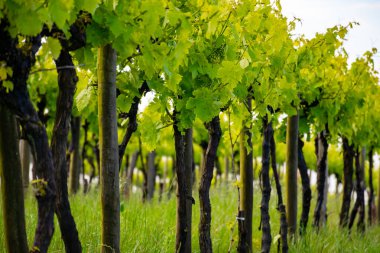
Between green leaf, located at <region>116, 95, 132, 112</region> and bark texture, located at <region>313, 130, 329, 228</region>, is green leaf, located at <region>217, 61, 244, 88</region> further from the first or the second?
bark texture, located at <region>313, 130, 329, 228</region>

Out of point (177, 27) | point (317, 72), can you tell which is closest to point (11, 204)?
point (177, 27)

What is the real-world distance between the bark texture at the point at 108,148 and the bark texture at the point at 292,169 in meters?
4.11

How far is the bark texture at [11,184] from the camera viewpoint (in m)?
4.18

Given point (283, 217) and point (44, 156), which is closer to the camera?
point (44, 156)

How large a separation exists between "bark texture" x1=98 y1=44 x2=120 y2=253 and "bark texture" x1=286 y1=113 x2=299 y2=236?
411cm

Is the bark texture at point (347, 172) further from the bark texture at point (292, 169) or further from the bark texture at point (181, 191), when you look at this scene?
the bark texture at point (181, 191)

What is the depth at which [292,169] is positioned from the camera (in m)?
7.94

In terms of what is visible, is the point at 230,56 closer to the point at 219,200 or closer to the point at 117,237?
the point at 117,237

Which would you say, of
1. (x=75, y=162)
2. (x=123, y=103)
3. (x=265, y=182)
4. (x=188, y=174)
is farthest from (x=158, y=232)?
(x=75, y=162)

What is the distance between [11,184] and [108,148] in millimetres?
771

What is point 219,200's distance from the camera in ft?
37.3

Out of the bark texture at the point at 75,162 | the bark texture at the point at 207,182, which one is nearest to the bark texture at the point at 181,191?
the bark texture at the point at 207,182

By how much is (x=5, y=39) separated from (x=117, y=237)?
5.75ft

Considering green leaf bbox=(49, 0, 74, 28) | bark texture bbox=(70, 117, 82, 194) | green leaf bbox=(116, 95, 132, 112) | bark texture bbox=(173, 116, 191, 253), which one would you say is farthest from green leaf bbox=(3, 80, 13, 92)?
bark texture bbox=(70, 117, 82, 194)
